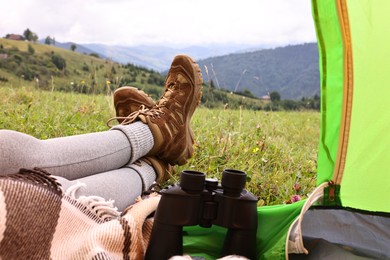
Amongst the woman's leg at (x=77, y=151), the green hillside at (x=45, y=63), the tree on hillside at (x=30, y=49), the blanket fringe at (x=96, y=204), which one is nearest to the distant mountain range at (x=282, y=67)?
the green hillside at (x=45, y=63)

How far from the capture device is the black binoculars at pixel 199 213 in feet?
4.08

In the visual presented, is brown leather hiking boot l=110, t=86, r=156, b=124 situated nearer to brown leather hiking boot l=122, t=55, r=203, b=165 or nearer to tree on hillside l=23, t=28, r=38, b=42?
brown leather hiking boot l=122, t=55, r=203, b=165

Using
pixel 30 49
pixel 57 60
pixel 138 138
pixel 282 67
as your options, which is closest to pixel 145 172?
pixel 138 138

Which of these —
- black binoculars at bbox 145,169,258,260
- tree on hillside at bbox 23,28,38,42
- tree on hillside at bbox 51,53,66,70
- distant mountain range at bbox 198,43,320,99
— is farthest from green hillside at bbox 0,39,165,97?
black binoculars at bbox 145,169,258,260

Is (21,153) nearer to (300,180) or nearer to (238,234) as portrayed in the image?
(238,234)

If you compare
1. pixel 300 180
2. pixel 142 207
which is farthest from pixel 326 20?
pixel 300 180

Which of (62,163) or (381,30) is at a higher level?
(381,30)

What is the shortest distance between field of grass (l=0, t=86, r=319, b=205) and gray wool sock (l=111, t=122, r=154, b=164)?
33 centimetres

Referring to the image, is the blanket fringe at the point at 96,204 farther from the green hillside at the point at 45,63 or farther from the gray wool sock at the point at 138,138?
the green hillside at the point at 45,63

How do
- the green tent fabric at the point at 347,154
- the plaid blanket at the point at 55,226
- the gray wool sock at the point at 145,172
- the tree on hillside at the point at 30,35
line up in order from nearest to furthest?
the plaid blanket at the point at 55,226 → the green tent fabric at the point at 347,154 → the gray wool sock at the point at 145,172 → the tree on hillside at the point at 30,35

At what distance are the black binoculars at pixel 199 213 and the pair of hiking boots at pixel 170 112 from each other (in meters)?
1.02

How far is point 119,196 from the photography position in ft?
5.55

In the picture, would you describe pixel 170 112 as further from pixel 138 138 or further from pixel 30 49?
pixel 30 49

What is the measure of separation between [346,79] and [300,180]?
1.40 meters
